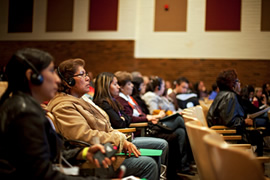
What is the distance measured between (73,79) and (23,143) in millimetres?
1081

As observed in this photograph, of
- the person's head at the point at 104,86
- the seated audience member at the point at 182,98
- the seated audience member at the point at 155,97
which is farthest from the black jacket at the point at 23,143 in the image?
the seated audience member at the point at 182,98

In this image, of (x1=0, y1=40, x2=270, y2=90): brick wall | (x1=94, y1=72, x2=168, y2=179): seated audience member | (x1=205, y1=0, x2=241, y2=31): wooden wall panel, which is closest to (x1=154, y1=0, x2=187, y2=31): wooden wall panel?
(x1=205, y1=0, x2=241, y2=31): wooden wall panel

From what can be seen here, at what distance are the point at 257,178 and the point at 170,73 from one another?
860 cm

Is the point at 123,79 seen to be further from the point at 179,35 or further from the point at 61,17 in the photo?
the point at 61,17

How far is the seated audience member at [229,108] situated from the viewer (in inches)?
129

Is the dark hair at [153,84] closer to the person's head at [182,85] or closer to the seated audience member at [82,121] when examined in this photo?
the person's head at [182,85]

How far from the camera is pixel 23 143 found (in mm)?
1083

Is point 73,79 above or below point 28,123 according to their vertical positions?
above

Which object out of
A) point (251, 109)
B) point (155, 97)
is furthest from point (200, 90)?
point (155, 97)

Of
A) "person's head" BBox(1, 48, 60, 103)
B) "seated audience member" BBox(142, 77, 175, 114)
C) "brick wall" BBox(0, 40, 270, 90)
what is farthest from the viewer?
"brick wall" BBox(0, 40, 270, 90)

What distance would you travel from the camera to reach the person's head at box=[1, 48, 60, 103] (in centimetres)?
124

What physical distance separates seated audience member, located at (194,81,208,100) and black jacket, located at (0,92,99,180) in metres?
7.29

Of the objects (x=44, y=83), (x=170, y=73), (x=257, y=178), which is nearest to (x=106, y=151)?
(x=44, y=83)

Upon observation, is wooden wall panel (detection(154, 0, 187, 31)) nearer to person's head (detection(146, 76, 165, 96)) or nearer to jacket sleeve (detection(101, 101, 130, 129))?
person's head (detection(146, 76, 165, 96))
